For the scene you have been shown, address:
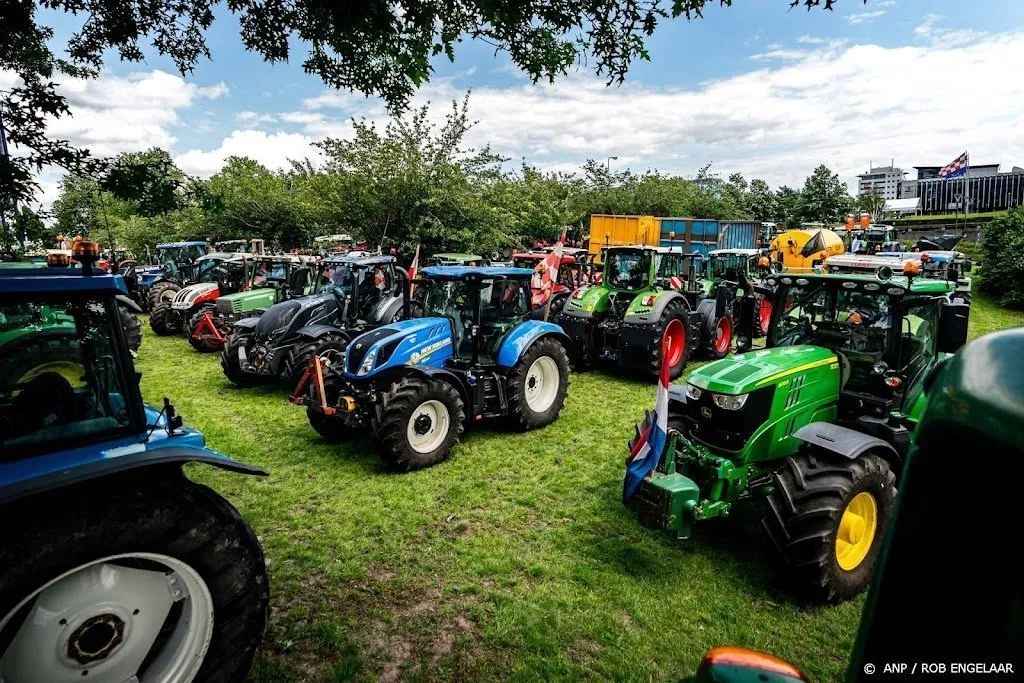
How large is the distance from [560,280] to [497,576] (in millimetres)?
8851

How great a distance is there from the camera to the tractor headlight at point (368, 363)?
5777 mm

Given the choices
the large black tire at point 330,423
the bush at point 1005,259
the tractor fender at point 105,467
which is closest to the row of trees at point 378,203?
the large black tire at point 330,423

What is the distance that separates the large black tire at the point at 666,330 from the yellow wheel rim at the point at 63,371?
22.2 ft

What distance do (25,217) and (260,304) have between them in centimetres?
821

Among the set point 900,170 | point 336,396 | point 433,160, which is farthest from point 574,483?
point 900,170

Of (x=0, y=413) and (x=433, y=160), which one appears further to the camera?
(x=433, y=160)

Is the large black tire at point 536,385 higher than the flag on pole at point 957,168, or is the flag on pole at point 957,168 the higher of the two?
the flag on pole at point 957,168

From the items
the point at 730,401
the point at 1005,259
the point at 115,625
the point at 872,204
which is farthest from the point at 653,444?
the point at 872,204

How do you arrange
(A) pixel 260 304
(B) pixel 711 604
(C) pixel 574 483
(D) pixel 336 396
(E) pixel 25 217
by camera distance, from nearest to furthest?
(E) pixel 25 217 < (B) pixel 711 604 < (C) pixel 574 483 < (D) pixel 336 396 < (A) pixel 260 304

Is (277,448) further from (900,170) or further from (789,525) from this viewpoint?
(900,170)

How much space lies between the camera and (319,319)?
27.7ft

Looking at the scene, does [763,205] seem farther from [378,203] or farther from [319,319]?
[319,319]

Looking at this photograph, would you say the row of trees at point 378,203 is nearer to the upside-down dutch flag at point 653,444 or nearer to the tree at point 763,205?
the upside-down dutch flag at point 653,444

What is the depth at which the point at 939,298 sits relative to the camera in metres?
4.17
